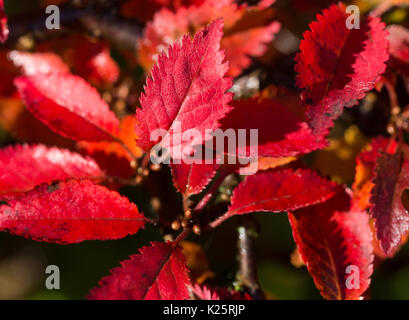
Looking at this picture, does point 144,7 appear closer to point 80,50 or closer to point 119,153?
point 80,50

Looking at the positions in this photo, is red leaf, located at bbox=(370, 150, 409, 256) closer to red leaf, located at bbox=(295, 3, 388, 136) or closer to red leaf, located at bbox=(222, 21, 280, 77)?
red leaf, located at bbox=(295, 3, 388, 136)

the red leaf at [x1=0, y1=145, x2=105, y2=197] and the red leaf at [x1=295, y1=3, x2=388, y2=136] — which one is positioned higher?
the red leaf at [x1=295, y1=3, x2=388, y2=136]

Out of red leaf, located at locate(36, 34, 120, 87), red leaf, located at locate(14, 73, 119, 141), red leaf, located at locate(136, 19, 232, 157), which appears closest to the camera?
red leaf, located at locate(136, 19, 232, 157)

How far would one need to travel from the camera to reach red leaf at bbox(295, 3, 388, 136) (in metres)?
0.40

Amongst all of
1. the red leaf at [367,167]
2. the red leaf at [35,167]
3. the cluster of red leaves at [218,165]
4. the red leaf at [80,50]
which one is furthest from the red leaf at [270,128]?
the red leaf at [80,50]

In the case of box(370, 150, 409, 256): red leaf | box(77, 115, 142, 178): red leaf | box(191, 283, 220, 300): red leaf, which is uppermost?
box(77, 115, 142, 178): red leaf

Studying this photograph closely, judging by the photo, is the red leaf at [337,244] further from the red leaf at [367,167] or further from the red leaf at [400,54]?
the red leaf at [400,54]

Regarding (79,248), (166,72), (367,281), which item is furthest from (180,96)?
(79,248)

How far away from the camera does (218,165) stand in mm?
443

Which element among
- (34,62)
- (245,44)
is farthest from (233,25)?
(34,62)

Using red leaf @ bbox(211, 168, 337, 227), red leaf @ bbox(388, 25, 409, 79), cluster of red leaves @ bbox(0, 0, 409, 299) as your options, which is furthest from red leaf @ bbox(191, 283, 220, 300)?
red leaf @ bbox(388, 25, 409, 79)

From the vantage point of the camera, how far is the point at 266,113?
445 millimetres

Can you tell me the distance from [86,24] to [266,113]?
0.47 metres

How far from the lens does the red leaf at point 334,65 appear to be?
40 centimetres
